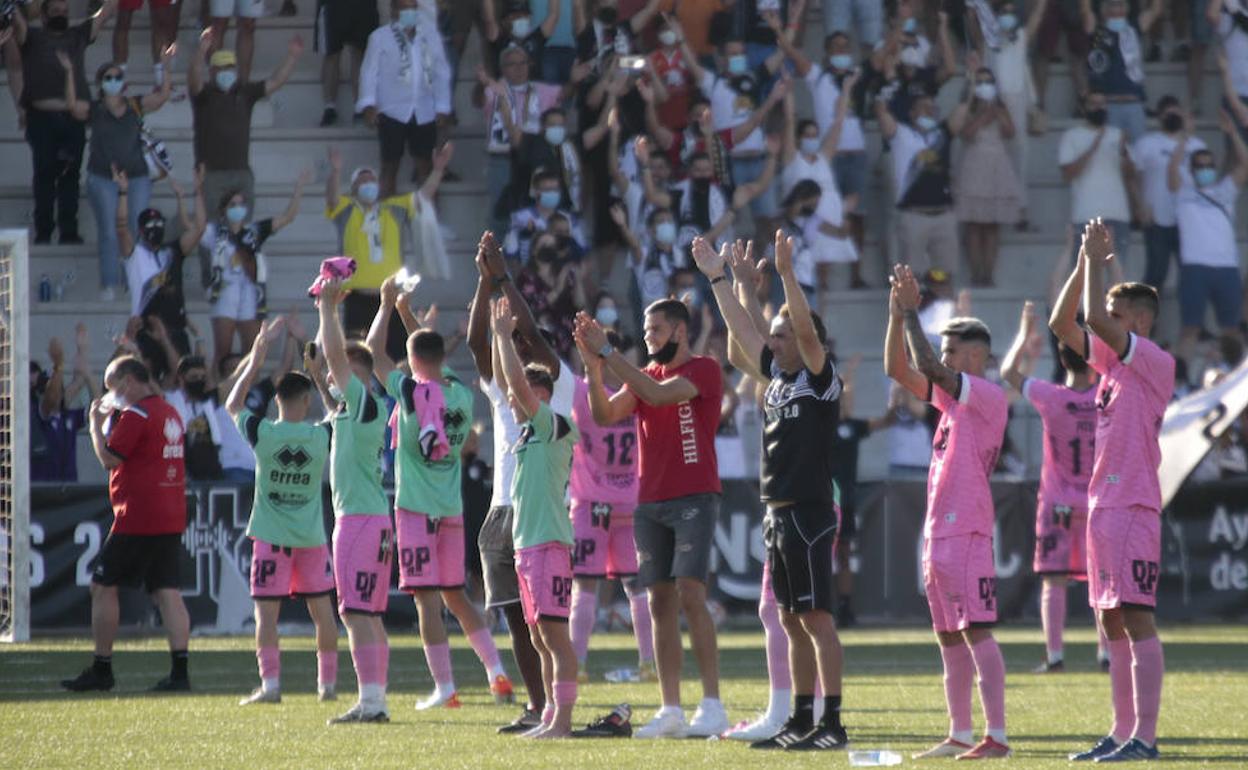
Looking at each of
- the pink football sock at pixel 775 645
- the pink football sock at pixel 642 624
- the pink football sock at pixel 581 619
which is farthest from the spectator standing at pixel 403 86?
the pink football sock at pixel 775 645

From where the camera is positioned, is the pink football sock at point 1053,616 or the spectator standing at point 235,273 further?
the spectator standing at point 235,273

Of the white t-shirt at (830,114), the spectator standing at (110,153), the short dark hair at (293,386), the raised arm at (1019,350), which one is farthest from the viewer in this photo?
the white t-shirt at (830,114)

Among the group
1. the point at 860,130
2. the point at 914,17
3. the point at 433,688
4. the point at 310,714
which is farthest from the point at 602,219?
the point at 310,714

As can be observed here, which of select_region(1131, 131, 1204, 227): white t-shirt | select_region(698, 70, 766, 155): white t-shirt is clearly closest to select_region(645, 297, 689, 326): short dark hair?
select_region(698, 70, 766, 155): white t-shirt

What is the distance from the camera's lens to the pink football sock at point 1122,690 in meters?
10.8

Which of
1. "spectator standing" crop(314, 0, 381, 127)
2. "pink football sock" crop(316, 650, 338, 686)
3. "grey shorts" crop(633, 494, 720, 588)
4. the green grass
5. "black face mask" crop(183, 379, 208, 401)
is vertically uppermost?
"spectator standing" crop(314, 0, 381, 127)

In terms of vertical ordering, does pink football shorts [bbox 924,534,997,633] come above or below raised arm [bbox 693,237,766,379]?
below

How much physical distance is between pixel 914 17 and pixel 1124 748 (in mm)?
17162

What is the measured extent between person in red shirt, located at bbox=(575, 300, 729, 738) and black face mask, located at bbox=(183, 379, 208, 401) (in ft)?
32.9

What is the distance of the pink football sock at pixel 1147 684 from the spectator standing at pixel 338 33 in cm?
1594

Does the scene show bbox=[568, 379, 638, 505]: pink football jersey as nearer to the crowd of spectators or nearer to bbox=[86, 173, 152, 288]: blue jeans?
the crowd of spectators

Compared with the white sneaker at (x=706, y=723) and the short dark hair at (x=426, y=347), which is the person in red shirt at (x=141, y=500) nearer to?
the short dark hair at (x=426, y=347)

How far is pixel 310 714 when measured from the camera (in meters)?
13.1

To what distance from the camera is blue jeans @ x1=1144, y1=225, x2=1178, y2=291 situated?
25156 mm
